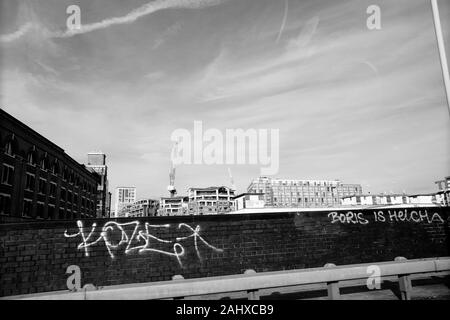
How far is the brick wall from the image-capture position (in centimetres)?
770

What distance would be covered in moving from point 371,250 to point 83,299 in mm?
8505

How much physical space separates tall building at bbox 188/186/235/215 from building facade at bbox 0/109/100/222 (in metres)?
110

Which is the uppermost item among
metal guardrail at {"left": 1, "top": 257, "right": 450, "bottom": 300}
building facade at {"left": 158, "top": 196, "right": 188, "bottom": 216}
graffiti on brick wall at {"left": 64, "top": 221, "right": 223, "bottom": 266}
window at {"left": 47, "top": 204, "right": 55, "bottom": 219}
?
building facade at {"left": 158, "top": 196, "right": 188, "bottom": 216}

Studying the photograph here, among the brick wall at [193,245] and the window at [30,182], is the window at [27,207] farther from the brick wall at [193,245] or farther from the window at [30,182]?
the brick wall at [193,245]

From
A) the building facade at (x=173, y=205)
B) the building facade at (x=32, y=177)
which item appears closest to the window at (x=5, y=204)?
the building facade at (x=32, y=177)

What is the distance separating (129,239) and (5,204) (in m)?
30.5

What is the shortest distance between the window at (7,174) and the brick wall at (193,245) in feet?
95.5

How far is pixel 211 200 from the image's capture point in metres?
166

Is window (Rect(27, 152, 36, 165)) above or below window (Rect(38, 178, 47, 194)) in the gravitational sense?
above

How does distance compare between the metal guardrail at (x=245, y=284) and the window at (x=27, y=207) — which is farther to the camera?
the window at (x=27, y=207)

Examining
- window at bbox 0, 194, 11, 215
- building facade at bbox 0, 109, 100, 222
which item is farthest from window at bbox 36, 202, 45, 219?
window at bbox 0, 194, 11, 215

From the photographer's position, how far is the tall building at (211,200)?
16394cm

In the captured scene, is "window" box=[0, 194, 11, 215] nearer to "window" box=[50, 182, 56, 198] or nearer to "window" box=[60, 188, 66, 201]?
"window" box=[50, 182, 56, 198]

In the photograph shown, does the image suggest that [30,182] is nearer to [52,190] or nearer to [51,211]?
[52,190]
